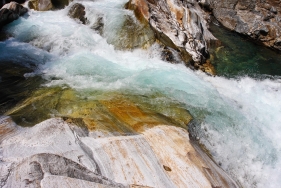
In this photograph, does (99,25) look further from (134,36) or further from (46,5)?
(46,5)

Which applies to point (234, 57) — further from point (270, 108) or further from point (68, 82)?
point (68, 82)

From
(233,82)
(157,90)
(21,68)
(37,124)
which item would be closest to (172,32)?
(233,82)

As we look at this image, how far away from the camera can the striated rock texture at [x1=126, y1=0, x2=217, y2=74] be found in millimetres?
10977

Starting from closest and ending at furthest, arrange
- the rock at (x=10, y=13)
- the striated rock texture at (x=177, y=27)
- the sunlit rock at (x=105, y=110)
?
the sunlit rock at (x=105, y=110) < the striated rock texture at (x=177, y=27) < the rock at (x=10, y=13)

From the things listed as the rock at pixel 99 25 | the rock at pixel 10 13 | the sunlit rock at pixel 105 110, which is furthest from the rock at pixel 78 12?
the sunlit rock at pixel 105 110

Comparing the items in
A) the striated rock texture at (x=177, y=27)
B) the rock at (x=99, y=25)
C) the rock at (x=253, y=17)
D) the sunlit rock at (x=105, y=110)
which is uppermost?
the rock at (x=253, y=17)

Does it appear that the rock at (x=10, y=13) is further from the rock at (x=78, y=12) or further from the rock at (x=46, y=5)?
the rock at (x=78, y=12)

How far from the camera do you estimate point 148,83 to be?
8344 mm

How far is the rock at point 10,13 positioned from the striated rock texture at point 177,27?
238 inches

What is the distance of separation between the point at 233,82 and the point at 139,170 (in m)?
7.24

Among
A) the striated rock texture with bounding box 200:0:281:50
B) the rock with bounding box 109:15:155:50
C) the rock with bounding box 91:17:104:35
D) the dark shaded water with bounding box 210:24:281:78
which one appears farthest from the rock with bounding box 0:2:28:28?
the striated rock texture with bounding box 200:0:281:50

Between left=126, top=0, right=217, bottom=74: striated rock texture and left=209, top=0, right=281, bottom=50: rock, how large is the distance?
3.78 metres

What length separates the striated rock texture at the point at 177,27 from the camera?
10977mm

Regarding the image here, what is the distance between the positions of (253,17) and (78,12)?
11063 mm
